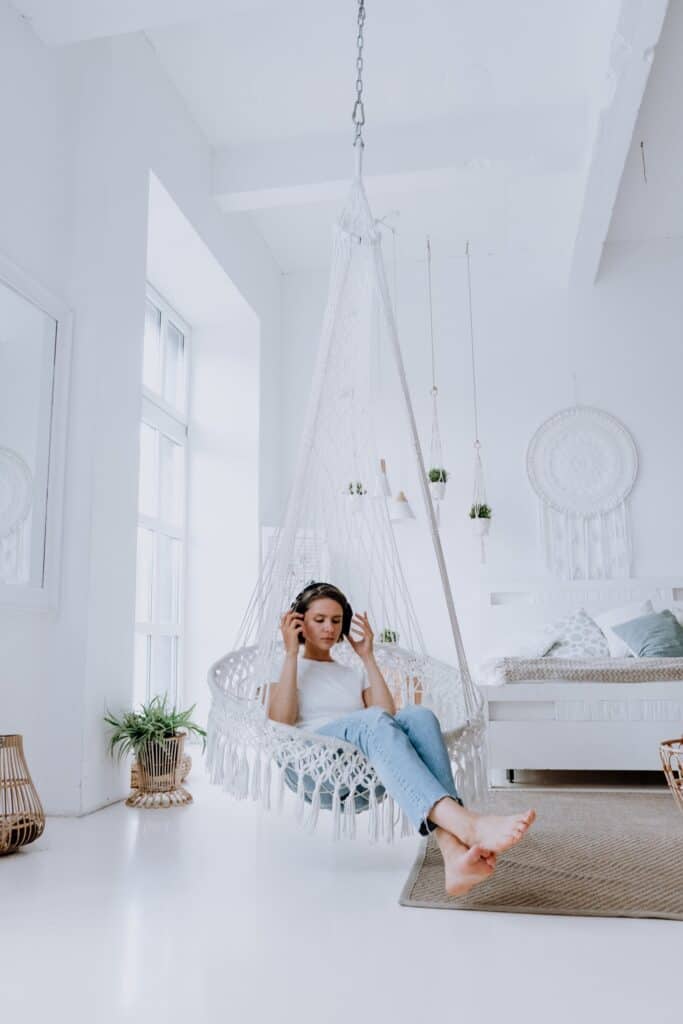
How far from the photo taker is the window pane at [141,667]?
14.0 feet

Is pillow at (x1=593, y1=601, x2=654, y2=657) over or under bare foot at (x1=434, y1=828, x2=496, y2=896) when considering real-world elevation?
over

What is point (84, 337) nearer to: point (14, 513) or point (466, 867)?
point (14, 513)

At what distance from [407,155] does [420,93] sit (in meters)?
0.30

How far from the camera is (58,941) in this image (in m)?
1.57

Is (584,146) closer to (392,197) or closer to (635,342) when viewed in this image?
(392,197)

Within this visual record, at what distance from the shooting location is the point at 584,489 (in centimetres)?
506

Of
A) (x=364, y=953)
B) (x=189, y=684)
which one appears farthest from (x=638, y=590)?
(x=364, y=953)

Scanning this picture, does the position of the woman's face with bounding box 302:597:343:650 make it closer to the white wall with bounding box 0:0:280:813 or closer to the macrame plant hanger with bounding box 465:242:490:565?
the white wall with bounding box 0:0:280:813

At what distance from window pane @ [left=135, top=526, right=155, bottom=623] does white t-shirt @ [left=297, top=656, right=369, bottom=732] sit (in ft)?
6.76

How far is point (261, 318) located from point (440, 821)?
400 centimetres

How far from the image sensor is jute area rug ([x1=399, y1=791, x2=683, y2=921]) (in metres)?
1.77

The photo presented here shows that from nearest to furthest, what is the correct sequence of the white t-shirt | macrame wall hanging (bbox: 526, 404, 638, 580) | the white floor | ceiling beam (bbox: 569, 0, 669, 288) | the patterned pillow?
the white floor, the white t-shirt, ceiling beam (bbox: 569, 0, 669, 288), the patterned pillow, macrame wall hanging (bbox: 526, 404, 638, 580)

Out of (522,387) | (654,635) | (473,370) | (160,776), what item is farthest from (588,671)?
(473,370)

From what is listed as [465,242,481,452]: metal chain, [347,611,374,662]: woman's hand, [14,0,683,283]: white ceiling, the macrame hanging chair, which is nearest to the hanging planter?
[465,242,481,452]: metal chain
